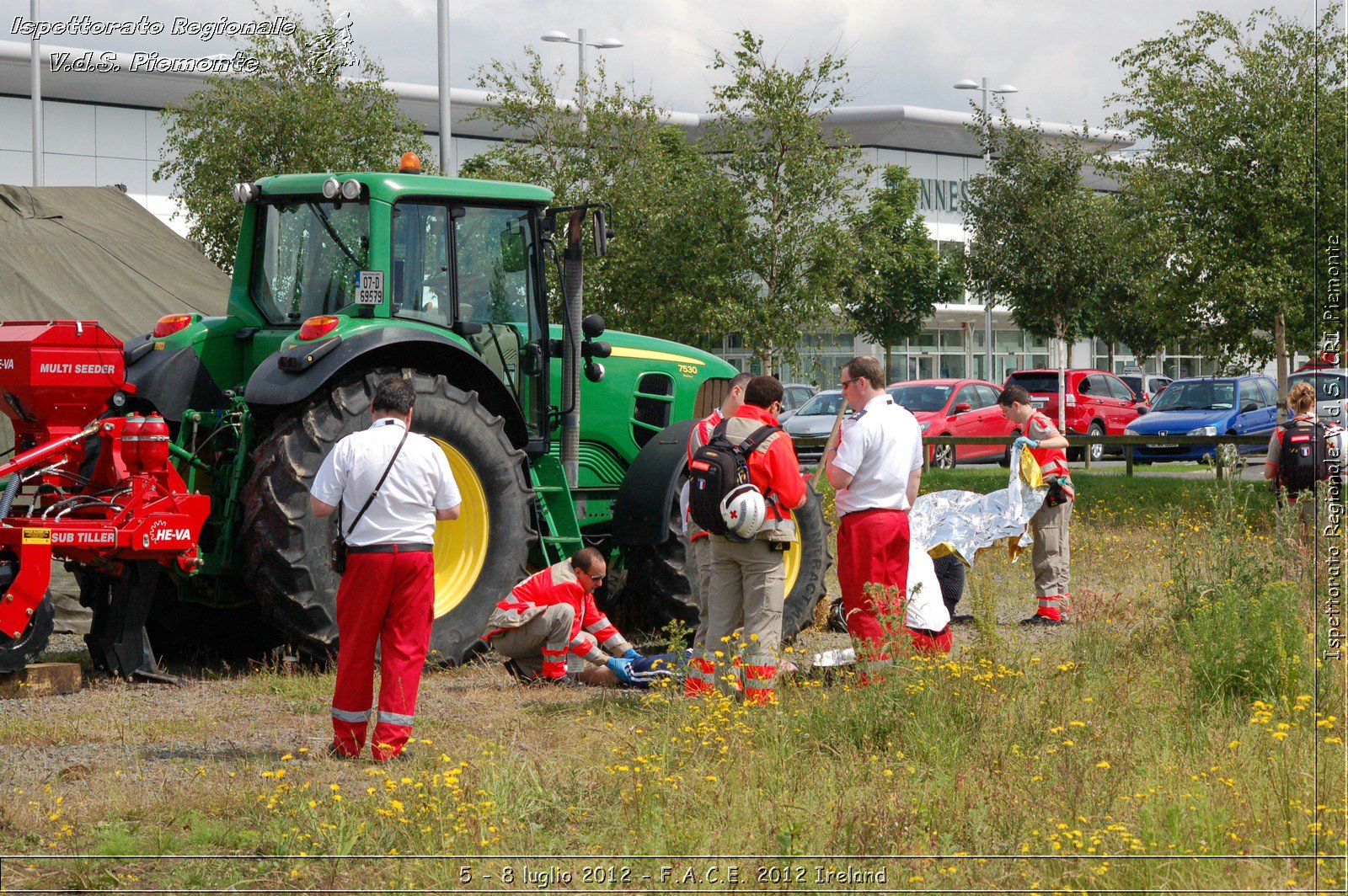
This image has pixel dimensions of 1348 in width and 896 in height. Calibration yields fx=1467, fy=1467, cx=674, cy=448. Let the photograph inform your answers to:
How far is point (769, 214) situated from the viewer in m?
23.3

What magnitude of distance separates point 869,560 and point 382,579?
7.93 feet

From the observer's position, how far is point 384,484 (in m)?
6.30

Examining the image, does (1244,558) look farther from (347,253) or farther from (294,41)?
(294,41)

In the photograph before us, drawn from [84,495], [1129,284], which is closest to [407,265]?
[84,495]

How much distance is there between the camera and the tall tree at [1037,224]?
89.4ft

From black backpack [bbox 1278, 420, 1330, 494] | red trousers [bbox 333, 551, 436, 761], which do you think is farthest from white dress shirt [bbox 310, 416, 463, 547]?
black backpack [bbox 1278, 420, 1330, 494]

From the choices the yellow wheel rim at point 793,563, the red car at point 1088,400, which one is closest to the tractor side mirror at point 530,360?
the yellow wheel rim at point 793,563

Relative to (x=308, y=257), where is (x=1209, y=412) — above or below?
below

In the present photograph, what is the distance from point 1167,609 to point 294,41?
54.5ft

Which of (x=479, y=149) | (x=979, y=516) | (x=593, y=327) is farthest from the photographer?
(x=479, y=149)

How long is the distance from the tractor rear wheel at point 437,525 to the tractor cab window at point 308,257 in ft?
2.64

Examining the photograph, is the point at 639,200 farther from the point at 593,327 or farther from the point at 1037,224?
the point at 593,327

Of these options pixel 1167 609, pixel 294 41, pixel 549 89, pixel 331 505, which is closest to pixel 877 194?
pixel 549 89

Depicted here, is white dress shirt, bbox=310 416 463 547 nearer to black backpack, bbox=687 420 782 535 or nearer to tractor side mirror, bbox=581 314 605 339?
black backpack, bbox=687 420 782 535
